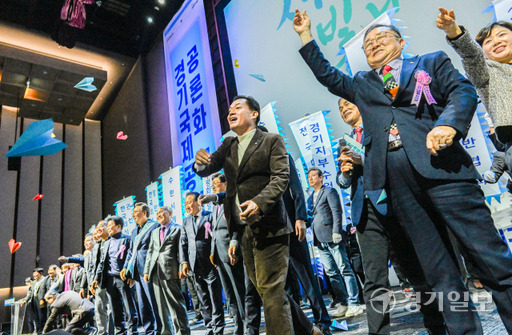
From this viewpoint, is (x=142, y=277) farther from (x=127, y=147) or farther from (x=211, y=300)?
(x=127, y=147)

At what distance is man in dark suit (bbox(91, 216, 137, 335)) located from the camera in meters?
3.65

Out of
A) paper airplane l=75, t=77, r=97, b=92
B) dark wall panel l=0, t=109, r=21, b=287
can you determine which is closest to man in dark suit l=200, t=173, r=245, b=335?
paper airplane l=75, t=77, r=97, b=92

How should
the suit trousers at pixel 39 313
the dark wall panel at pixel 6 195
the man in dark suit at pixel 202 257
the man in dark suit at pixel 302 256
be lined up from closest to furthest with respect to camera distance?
1. the man in dark suit at pixel 302 256
2. the man in dark suit at pixel 202 257
3. the suit trousers at pixel 39 313
4. the dark wall panel at pixel 6 195

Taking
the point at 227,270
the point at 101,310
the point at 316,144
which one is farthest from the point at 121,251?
the point at 316,144

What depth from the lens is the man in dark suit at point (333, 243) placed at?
3195mm

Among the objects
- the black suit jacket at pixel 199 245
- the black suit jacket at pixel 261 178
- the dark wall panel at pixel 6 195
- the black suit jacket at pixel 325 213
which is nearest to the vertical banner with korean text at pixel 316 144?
the black suit jacket at pixel 325 213

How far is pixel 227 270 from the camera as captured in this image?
2.83 meters

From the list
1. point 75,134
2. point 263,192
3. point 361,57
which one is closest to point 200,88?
point 361,57

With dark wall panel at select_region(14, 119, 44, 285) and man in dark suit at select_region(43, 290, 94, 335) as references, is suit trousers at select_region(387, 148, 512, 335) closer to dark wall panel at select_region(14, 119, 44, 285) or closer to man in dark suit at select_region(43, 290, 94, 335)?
man in dark suit at select_region(43, 290, 94, 335)

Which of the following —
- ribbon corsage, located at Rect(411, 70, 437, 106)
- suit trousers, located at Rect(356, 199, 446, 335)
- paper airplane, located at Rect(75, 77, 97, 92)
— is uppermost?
paper airplane, located at Rect(75, 77, 97, 92)

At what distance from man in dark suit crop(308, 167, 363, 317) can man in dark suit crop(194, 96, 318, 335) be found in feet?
5.15

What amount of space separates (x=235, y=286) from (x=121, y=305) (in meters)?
1.86

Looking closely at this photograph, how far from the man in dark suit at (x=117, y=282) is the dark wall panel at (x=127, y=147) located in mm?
5475

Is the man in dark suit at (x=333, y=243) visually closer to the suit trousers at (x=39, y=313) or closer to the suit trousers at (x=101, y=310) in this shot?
the suit trousers at (x=101, y=310)
